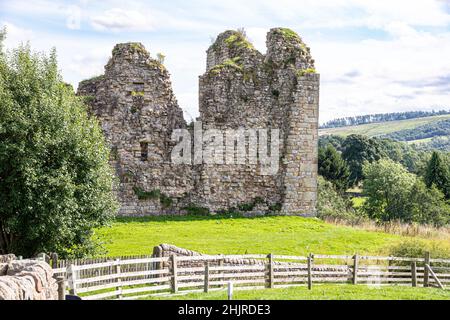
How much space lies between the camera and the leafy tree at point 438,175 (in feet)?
214

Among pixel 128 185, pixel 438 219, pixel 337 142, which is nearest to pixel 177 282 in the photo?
pixel 128 185

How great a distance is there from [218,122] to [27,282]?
924 inches

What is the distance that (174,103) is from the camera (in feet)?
112

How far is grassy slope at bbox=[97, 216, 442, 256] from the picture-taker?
2719 centimetres

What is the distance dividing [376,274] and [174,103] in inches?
557

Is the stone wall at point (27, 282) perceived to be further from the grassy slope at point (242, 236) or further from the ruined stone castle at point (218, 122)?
the ruined stone castle at point (218, 122)

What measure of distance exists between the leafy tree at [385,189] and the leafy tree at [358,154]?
2453cm

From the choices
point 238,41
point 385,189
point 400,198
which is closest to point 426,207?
point 400,198

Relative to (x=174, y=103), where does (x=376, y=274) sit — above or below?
below

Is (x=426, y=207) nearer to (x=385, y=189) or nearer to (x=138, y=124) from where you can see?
(x=385, y=189)

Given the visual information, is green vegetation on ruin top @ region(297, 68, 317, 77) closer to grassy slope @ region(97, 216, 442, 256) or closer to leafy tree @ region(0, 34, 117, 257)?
grassy slope @ region(97, 216, 442, 256)

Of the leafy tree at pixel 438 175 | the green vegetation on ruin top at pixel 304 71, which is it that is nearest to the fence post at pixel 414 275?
the green vegetation on ruin top at pixel 304 71

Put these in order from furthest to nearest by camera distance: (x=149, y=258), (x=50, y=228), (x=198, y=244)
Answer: (x=198, y=244) → (x=50, y=228) → (x=149, y=258)

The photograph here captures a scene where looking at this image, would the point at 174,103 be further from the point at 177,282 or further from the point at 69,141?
the point at 177,282
